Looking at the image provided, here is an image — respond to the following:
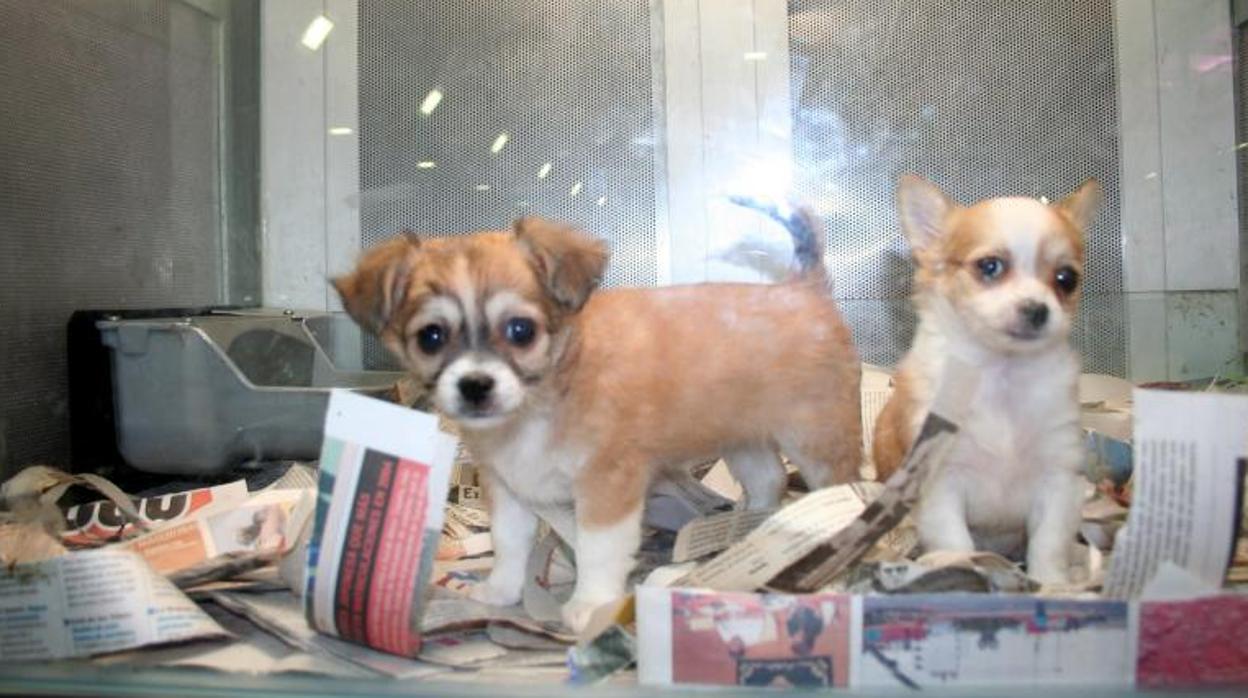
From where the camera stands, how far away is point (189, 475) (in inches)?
87.1

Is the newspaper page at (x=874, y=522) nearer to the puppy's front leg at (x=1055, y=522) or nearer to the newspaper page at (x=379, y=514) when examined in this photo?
the puppy's front leg at (x=1055, y=522)

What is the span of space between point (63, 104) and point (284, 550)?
1.31m

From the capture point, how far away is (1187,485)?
3.91ft

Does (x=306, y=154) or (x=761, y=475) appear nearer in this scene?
(x=761, y=475)

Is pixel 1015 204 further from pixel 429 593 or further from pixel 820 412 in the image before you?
pixel 429 593

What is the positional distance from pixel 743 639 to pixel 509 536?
2.12 feet

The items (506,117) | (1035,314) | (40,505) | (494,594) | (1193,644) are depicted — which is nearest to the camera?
(1193,644)

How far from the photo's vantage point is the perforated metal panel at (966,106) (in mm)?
2320

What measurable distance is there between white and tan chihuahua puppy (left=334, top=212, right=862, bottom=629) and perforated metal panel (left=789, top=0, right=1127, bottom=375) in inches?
22.9

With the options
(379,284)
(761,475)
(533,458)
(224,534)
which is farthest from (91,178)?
(761,475)

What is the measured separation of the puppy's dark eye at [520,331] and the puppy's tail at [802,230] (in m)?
0.59

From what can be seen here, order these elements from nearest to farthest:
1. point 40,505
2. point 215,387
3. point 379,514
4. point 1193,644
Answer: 1. point 1193,644
2. point 379,514
3. point 40,505
4. point 215,387

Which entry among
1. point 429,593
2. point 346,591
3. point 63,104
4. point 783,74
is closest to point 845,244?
point 783,74

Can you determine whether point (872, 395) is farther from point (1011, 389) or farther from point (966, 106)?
point (966, 106)
